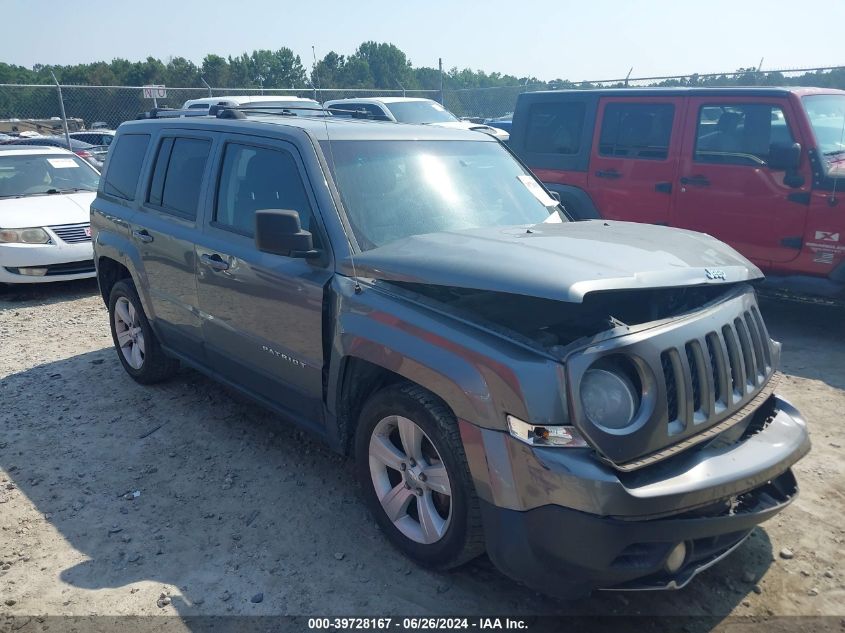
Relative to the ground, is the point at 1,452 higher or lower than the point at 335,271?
lower

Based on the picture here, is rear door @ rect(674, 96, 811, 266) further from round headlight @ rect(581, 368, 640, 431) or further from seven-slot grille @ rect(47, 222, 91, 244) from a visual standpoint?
seven-slot grille @ rect(47, 222, 91, 244)

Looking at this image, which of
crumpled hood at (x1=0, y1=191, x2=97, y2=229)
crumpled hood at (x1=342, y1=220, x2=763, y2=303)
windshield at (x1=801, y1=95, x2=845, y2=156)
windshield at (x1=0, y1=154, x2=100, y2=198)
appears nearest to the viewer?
crumpled hood at (x1=342, y1=220, x2=763, y2=303)

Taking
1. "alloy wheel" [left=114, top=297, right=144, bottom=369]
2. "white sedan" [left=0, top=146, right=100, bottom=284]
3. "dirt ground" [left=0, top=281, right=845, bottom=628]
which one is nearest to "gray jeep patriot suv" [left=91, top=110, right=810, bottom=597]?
"dirt ground" [left=0, top=281, right=845, bottom=628]

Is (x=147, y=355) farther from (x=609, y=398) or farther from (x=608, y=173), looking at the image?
(x=608, y=173)

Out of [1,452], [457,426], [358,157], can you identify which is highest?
[358,157]

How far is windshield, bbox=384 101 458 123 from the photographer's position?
45.4ft

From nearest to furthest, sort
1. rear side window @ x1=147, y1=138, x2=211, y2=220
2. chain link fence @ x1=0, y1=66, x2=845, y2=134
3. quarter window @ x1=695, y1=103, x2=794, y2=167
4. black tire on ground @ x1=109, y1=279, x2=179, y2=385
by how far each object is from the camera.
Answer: rear side window @ x1=147, y1=138, x2=211, y2=220 < black tire on ground @ x1=109, y1=279, x2=179, y2=385 < quarter window @ x1=695, y1=103, x2=794, y2=167 < chain link fence @ x1=0, y1=66, x2=845, y2=134

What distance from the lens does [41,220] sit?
8.18 meters

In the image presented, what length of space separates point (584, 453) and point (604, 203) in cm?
525

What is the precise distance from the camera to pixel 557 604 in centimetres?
292

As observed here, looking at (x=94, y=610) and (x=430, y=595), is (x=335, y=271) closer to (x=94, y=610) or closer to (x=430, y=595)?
(x=430, y=595)

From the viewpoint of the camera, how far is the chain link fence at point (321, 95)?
521 inches

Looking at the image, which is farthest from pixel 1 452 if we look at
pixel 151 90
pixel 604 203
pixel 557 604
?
pixel 151 90

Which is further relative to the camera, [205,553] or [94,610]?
[205,553]
